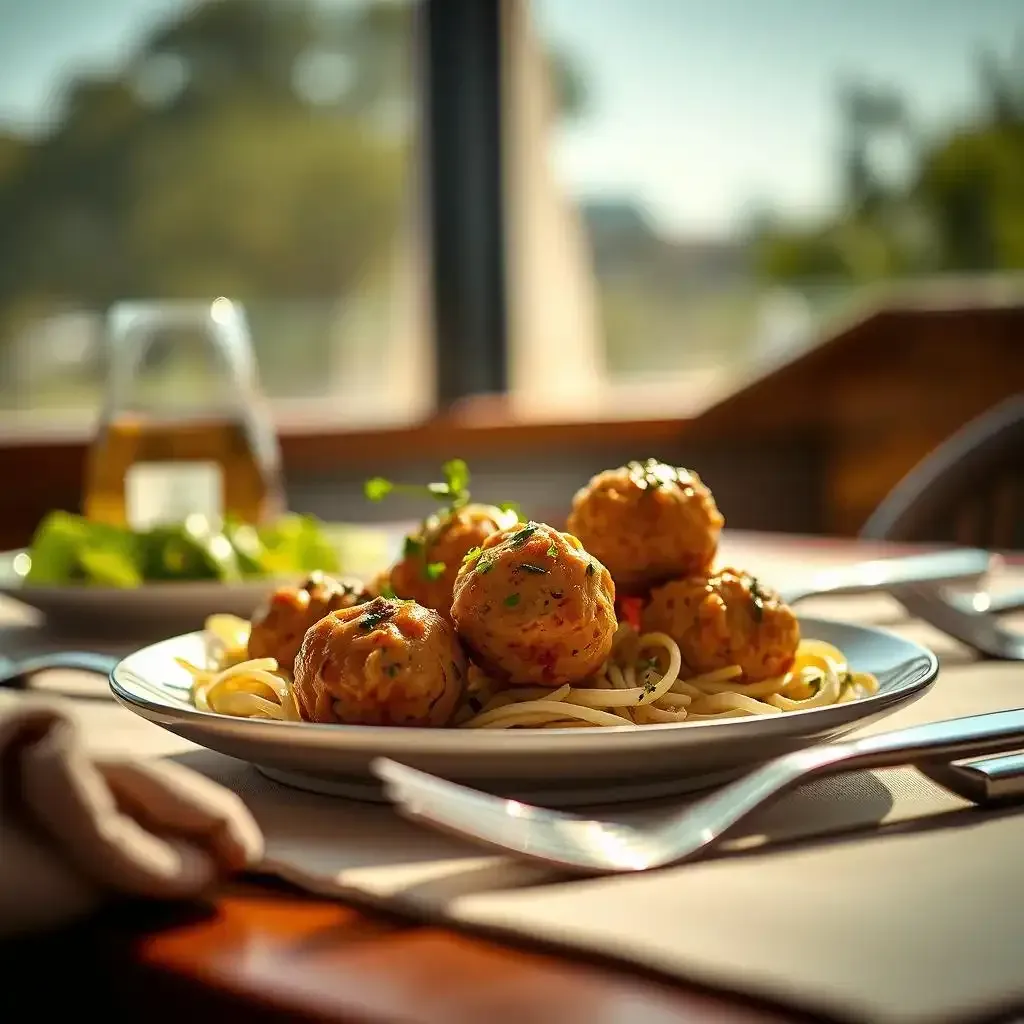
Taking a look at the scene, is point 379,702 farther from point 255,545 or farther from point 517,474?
point 517,474

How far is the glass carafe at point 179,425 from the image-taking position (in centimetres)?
143

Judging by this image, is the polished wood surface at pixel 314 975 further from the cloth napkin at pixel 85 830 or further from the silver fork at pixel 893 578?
the silver fork at pixel 893 578

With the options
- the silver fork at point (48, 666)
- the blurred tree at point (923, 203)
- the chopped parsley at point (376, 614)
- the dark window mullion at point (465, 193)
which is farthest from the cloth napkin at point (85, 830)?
the blurred tree at point (923, 203)

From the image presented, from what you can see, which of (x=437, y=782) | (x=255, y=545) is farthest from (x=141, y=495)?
(x=437, y=782)

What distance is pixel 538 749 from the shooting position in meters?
0.65

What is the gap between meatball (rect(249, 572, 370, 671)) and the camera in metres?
0.89

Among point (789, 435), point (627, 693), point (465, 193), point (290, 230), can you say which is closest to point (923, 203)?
point (789, 435)

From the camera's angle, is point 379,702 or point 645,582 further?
point 645,582

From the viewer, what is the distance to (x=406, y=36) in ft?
13.1

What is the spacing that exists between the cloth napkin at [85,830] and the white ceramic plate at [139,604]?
65 cm

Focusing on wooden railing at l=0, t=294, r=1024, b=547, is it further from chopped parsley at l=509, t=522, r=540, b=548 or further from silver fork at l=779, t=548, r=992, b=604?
chopped parsley at l=509, t=522, r=540, b=548

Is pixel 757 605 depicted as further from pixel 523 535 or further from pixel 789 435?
pixel 789 435

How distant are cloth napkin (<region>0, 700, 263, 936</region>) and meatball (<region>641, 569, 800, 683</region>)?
310mm

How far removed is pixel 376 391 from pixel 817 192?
152cm
